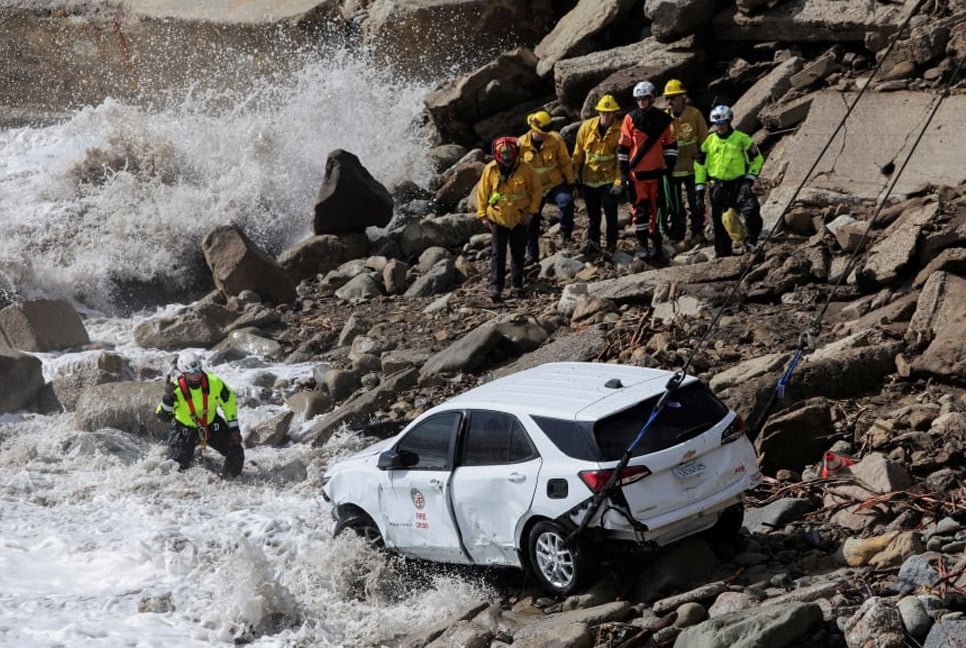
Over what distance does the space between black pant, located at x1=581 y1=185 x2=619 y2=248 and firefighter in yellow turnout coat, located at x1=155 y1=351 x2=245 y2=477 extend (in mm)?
5833

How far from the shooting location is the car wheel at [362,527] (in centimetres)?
1062

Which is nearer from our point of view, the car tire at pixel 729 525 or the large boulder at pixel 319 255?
the car tire at pixel 729 525

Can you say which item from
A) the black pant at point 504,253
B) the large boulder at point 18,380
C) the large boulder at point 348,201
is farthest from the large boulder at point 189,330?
the black pant at point 504,253

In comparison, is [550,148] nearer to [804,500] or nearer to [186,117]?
[804,500]

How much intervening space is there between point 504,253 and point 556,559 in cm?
786

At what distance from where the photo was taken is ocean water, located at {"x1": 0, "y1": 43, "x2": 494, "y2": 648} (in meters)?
10.4

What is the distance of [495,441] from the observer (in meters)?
9.58

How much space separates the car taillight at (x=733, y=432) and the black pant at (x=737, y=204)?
640 cm

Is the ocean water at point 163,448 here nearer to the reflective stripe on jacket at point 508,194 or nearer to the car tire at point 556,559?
the car tire at point 556,559

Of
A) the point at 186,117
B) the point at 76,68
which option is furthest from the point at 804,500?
the point at 76,68

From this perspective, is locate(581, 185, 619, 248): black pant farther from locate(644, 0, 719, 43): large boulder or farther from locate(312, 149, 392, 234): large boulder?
locate(644, 0, 719, 43): large boulder

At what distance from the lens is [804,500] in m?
10.1

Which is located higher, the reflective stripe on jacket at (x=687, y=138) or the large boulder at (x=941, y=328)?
the reflective stripe on jacket at (x=687, y=138)

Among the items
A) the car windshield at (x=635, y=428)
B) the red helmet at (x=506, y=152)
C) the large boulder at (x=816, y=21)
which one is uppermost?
the large boulder at (x=816, y=21)
